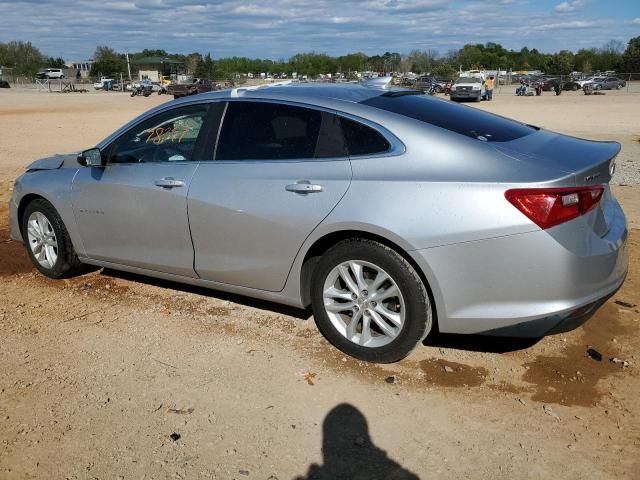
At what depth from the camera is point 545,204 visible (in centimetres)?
327

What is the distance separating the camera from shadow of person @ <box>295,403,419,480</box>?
9.51 ft

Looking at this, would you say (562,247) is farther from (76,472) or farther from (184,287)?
(184,287)

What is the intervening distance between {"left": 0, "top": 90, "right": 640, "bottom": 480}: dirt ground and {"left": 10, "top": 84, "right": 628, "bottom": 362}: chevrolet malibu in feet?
1.11

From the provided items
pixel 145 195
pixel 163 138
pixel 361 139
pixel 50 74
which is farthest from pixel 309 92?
pixel 50 74

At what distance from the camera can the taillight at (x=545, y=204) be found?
3.27m

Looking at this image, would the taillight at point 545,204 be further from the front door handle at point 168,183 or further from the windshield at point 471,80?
the windshield at point 471,80

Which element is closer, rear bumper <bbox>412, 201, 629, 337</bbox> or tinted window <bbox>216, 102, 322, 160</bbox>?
rear bumper <bbox>412, 201, 629, 337</bbox>

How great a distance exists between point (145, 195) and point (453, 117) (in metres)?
2.31

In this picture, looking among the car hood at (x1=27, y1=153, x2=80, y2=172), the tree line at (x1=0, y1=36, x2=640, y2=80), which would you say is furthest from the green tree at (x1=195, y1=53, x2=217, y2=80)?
the car hood at (x1=27, y1=153, x2=80, y2=172)

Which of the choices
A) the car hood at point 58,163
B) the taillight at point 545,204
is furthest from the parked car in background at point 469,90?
the taillight at point 545,204

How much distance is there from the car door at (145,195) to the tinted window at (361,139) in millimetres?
1225

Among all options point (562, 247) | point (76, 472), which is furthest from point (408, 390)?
point (76, 472)

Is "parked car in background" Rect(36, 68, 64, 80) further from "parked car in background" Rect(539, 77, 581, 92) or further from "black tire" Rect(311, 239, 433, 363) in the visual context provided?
"black tire" Rect(311, 239, 433, 363)

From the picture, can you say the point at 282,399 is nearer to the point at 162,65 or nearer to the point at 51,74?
the point at 51,74
